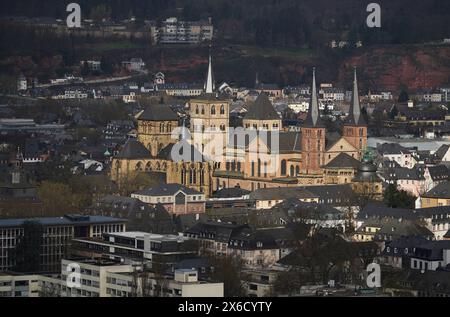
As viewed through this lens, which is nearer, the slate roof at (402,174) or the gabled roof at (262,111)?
the slate roof at (402,174)

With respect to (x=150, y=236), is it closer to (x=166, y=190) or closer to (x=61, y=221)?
(x=61, y=221)

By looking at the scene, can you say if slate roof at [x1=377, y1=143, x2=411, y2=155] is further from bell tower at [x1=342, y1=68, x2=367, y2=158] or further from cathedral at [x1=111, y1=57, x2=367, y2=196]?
bell tower at [x1=342, y1=68, x2=367, y2=158]

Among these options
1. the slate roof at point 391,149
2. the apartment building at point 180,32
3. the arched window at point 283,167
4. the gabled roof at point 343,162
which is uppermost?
the apartment building at point 180,32

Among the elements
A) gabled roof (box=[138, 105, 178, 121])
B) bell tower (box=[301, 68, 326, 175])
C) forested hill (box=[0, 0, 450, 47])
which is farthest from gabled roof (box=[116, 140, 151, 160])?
forested hill (box=[0, 0, 450, 47])

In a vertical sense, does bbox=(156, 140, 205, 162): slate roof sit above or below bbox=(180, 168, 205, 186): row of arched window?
above

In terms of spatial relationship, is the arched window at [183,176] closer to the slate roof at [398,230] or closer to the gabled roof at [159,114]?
the gabled roof at [159,114]

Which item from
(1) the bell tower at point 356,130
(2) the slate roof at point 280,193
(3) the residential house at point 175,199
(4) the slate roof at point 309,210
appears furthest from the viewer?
(1) the bell tower at point 356,130

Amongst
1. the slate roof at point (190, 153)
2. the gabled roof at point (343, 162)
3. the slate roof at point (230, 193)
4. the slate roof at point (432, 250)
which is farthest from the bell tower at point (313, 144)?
the slate roof at point (432, 250)

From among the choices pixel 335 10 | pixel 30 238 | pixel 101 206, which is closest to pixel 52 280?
pixel 30 238
